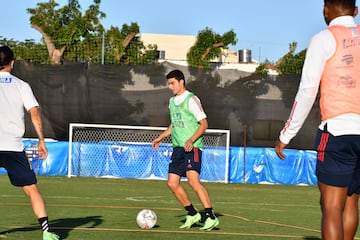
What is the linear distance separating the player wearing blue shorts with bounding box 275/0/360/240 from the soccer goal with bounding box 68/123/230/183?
57.6 feet

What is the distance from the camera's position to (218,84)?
24.3 m

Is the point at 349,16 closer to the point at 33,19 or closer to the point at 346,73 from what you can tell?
the point at 346,73

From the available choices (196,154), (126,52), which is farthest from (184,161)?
(126,52)

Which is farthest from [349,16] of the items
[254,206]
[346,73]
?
[254,206]

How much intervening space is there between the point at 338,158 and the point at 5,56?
3.78m

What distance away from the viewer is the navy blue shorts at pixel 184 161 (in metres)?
10.5

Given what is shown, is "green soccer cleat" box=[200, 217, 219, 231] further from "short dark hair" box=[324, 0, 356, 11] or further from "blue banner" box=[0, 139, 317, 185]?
"blue banner" box=[0, 139, 317, 185]

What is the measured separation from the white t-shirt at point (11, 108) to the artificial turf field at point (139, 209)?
43.9 inches

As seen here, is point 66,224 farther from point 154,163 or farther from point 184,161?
point 154,163

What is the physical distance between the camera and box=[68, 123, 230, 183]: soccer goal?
77.4ft

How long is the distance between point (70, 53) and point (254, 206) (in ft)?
47.8

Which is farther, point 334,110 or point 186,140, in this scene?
point 186,140

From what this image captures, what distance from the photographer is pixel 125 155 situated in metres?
23.8

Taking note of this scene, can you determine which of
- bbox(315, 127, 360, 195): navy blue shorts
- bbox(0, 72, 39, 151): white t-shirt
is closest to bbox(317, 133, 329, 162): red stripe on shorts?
bbox(315, 127, 360, 195): navy blue shorts
